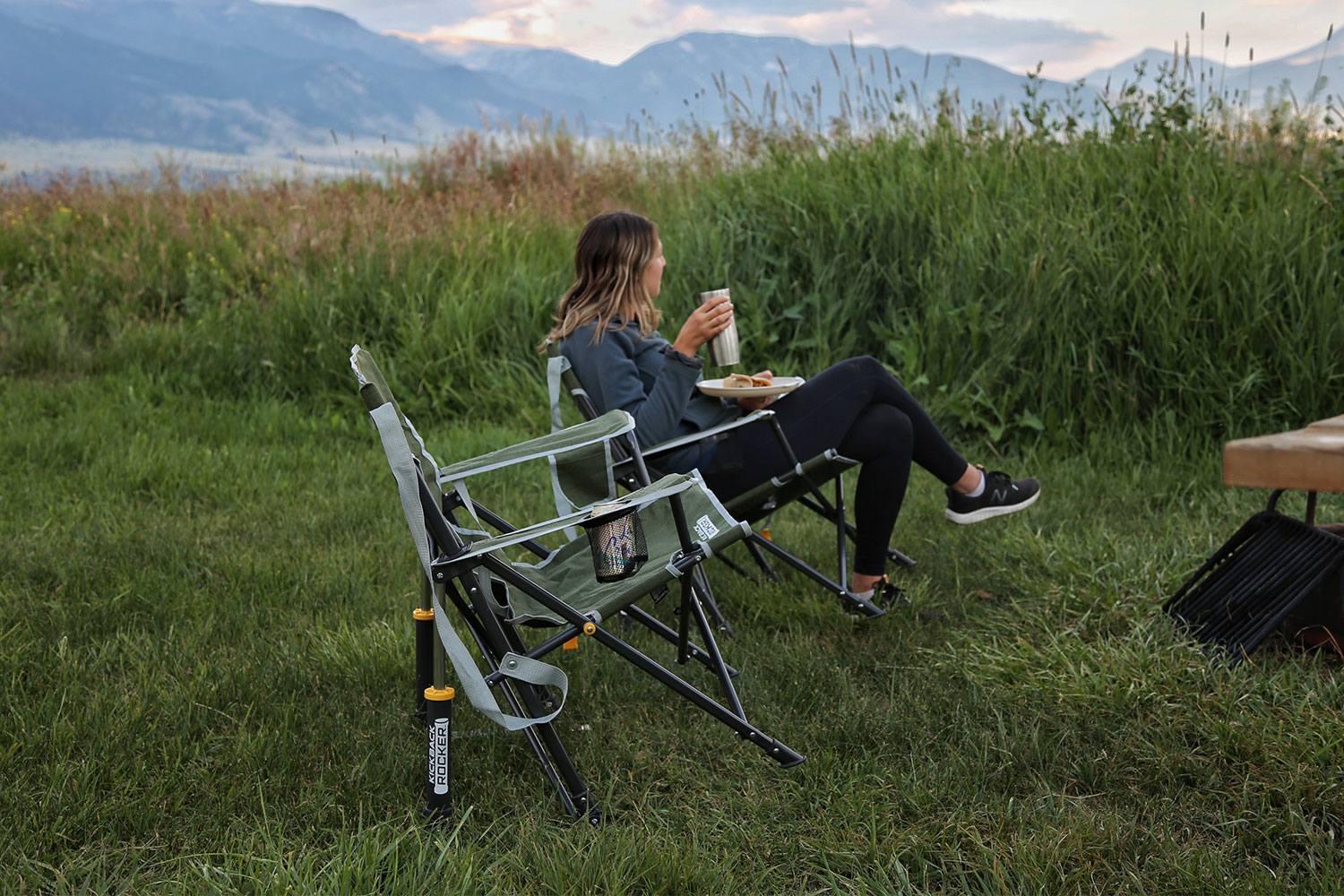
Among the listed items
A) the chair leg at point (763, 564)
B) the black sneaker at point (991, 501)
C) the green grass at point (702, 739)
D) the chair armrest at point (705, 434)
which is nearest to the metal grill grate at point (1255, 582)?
the green grass at point (702, 739)

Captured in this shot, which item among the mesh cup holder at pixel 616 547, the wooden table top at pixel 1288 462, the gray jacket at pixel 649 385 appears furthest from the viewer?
the gray jacket at pixel 649 385

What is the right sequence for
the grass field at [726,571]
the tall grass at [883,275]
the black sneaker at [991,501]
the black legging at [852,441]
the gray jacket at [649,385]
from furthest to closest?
the tall grass at [883,275]
the black sneaker at [991,501]
the black legging at [852,441]
the gray jacket at [649,385]
the grass field at [726,571]

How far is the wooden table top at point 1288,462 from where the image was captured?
123 centimetres

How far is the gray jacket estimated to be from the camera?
2945mm

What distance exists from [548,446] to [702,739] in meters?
0.81

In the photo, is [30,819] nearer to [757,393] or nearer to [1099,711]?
[757,393]

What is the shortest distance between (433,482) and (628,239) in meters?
1.21

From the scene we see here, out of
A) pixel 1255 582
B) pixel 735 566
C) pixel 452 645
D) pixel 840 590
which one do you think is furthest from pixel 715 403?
pixel 1255 582

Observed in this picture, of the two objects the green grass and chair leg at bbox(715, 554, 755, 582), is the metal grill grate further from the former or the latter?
chair leg at bbox(715, 554, 755, 582)

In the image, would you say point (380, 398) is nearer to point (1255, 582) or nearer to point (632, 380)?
point (632, 380)

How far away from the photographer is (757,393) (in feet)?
9.53

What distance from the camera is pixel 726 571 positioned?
350cm

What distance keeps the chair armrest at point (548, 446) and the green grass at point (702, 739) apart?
0.65 metres

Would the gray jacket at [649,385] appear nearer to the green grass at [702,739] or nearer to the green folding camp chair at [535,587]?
the green folding camp chair at [535,587]
